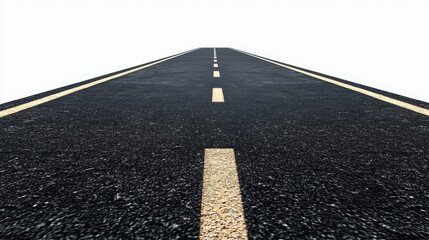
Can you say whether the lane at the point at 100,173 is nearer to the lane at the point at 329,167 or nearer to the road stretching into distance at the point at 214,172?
the road stretching into distance at the point at 214,172

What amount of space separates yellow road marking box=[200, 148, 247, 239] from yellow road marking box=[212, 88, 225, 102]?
3.38m

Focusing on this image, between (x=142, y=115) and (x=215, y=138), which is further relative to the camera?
(x=142, y=115)

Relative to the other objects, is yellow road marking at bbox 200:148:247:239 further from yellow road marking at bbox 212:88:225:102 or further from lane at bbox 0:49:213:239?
yellow road marking at bbox 212:88:225:102

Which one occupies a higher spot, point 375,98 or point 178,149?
point 178,149

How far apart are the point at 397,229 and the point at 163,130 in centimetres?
279

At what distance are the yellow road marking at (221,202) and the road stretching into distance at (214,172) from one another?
0.01 m

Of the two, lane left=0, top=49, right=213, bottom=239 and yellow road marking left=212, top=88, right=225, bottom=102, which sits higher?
lane left=0, top=49, right=213, bottom=239

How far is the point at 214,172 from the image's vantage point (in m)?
2.76

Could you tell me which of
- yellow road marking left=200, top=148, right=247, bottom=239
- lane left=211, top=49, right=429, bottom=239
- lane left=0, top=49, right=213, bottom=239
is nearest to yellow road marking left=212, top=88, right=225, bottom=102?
lane left=211, top=49, right=429, bottom=239

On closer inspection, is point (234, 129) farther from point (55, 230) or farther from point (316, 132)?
point (55, 230)

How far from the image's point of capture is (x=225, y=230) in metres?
1.89

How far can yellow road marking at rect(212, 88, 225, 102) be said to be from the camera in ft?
21.3

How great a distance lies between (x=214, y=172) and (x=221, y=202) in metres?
0.54

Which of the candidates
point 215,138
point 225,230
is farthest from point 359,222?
point 215,138
